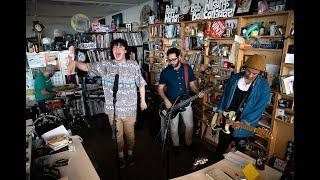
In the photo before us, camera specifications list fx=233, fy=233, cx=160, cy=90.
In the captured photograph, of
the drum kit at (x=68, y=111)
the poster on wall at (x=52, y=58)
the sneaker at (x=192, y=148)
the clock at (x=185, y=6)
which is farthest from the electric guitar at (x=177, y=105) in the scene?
the poster on wall at (x=52, y=58)

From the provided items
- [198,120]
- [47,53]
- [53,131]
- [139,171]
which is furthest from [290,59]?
[47,53]

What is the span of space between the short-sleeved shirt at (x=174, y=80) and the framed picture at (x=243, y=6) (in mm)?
1164

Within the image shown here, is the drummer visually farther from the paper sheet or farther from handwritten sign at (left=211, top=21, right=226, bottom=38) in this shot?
handwritten sign at (left=211, top=21, right=226, bottom=38)

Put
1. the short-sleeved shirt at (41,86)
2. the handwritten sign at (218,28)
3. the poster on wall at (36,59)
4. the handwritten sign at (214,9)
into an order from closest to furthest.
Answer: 1. the handwritten sign at (214,9)
2. the handwritten sign at (218,28)
3. the short-sleeved shirt at (41,86)
4. the poster on wall at (36,59)

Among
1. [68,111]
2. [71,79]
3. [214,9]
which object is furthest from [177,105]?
[71,79]

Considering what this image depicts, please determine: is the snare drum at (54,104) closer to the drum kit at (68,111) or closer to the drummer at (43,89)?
the drum kit at (68,111)

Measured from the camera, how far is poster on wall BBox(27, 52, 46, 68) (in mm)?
4839

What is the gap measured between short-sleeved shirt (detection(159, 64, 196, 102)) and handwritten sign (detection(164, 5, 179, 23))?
72.7 inches

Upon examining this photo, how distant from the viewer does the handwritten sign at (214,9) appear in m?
3.76

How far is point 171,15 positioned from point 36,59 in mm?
3054

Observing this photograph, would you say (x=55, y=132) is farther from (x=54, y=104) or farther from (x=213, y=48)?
(x=213, y=48)

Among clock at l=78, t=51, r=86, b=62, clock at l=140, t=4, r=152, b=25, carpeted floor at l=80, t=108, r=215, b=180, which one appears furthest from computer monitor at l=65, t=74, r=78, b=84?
clock at l=140, t=4, r=152, b=25

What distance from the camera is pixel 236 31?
3.69 m
